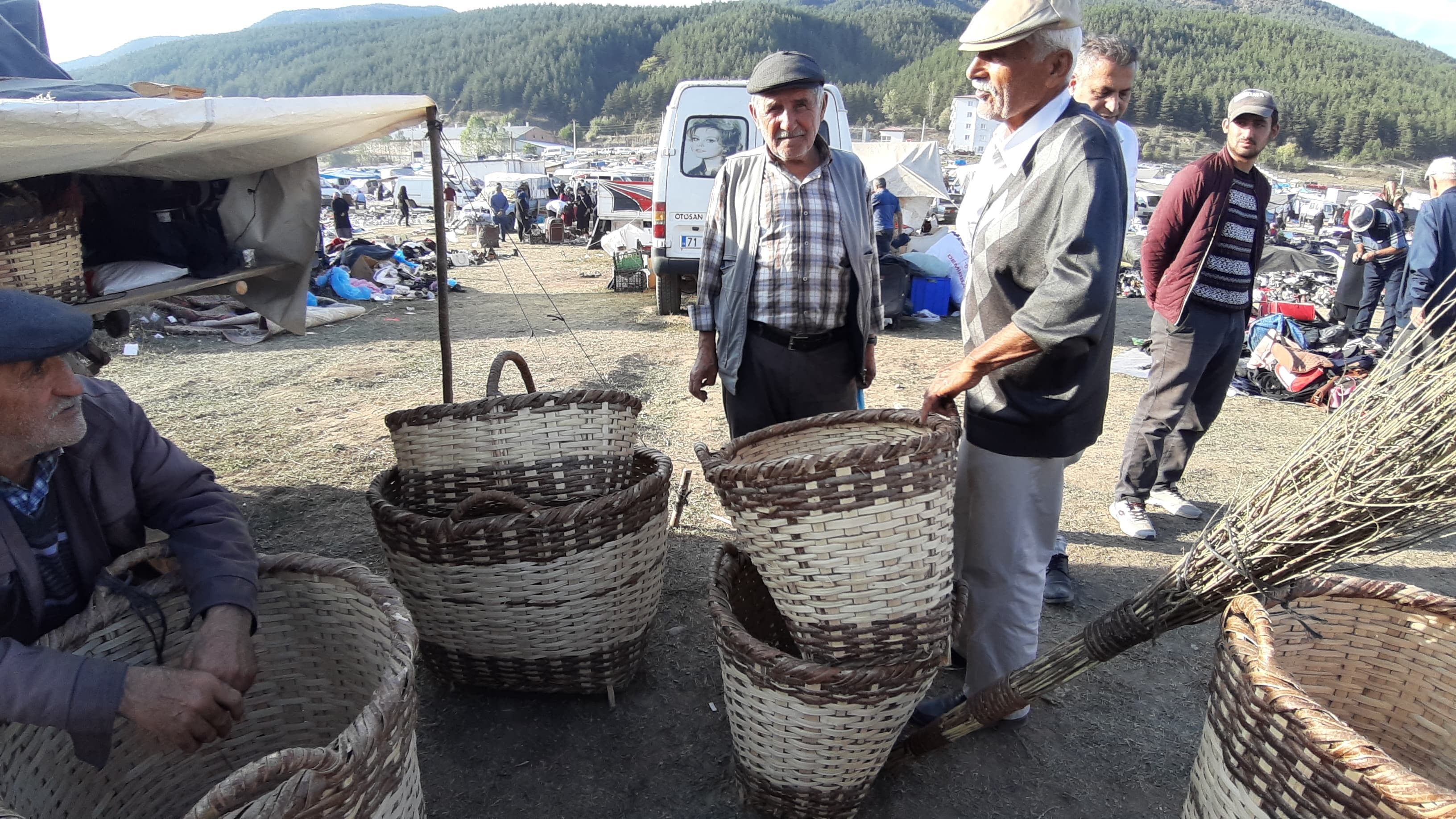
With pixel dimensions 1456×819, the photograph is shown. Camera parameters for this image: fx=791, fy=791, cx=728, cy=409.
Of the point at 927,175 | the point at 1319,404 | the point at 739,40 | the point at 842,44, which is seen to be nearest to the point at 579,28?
the point at 739,40

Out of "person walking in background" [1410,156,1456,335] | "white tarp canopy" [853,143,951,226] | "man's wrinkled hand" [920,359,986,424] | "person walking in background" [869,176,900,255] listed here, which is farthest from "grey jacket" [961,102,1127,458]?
"white tarp canopy" [853,143,951,226]

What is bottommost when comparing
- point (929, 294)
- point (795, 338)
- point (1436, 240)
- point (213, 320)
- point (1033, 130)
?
point (213, 320)

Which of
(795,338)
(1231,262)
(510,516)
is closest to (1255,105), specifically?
(1231,262)

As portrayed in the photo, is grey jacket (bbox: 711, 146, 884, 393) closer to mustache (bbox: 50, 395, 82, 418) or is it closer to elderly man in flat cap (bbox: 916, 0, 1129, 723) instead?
elderly man in flat cap (bbox: 916, 0, 1129, 723)

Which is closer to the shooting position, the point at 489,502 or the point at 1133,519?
the point at 489,502

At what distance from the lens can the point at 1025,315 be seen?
1.88m

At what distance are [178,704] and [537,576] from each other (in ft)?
3.15

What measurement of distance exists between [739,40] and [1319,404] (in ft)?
445

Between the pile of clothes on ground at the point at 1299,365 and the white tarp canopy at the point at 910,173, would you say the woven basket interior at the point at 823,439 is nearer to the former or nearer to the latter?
the pile of clothes on ground at the point at 1299,365

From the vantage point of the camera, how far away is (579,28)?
14475 centimetres

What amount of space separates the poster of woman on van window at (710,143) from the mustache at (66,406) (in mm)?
6903

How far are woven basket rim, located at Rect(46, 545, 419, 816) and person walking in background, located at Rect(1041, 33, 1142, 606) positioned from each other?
7.56ft

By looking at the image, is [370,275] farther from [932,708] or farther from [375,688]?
[932,708]

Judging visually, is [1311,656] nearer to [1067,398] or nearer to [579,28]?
[1067,398]
